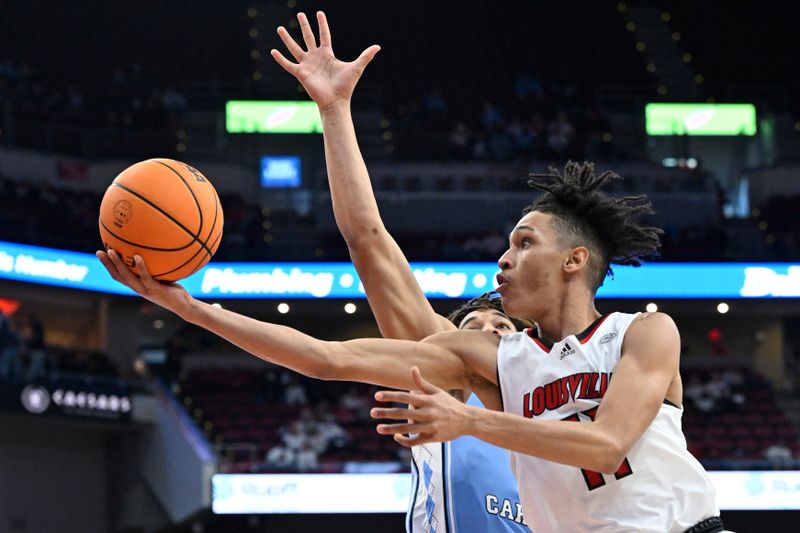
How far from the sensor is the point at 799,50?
29062mm

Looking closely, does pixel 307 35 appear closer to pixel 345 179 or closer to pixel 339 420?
pixel 345 179

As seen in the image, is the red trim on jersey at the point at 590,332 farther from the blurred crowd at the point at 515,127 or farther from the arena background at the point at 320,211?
the blurred crowd at the point at 515,127

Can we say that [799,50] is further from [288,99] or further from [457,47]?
[288,99]

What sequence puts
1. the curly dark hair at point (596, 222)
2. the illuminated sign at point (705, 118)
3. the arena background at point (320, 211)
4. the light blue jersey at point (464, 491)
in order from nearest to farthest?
the curly dark hair at point (596, 222) < the light blue jersey at point (464, 491) < the arena background at point (320, 211) < the illuminated sign at point (705, 118)

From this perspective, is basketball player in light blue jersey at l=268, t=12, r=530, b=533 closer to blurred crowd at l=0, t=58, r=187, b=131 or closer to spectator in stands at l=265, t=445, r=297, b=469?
spectator in stands at l=265, t=445, r=297, b=469

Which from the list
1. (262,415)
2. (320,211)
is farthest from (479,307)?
(320,211)

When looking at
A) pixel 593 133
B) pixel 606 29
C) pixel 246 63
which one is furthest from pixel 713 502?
pixel 606 29

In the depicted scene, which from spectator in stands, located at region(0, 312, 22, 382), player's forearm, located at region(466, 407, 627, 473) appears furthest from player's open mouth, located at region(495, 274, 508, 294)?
spectator in stands, located at region(0, 312, 22, 382)

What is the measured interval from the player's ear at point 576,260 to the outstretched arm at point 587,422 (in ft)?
0.98

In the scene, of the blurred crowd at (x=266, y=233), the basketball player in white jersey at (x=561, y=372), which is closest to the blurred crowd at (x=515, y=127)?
the blurred crowd at (x=266, y=233)

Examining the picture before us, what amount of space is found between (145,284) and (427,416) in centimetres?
109

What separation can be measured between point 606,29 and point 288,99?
9.32 metres

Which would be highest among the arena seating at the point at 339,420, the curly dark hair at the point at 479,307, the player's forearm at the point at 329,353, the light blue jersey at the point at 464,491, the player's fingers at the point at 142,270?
Result: the player's fingers at the point at 142,270

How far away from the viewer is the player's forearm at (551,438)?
2979 millimetres
